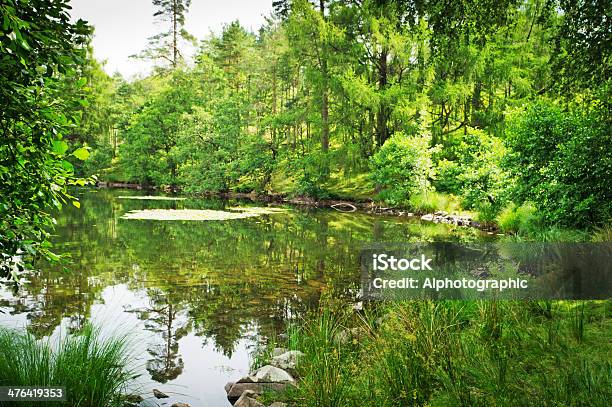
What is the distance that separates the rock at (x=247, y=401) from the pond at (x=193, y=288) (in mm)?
424

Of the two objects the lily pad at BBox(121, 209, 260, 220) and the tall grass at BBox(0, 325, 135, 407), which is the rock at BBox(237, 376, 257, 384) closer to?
the tall grass at BBox(0, 325, 135, 407)

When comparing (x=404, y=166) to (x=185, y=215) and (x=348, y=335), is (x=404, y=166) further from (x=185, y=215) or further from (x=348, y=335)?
(x=348, y=335)

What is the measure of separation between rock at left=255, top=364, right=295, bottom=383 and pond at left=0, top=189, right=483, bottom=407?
0.47m

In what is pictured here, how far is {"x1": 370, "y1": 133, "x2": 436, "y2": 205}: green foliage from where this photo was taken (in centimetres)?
2366

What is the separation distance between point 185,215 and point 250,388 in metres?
17.6

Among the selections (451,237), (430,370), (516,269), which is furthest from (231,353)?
(451,237)

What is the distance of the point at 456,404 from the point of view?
3.43m

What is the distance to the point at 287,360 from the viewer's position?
5543 millimetres

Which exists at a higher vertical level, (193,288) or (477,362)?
(477,362)

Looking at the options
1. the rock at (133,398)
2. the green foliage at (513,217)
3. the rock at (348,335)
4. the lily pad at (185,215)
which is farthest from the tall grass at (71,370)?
the lily pad at (185,215)

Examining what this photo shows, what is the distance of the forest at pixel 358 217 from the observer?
3.11 metres

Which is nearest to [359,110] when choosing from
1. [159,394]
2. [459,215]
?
[459,215]

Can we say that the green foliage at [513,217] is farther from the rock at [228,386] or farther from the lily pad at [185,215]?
the lily pad at [185,215]

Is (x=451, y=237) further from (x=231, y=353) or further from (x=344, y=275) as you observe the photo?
(x=231, y=353)
